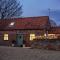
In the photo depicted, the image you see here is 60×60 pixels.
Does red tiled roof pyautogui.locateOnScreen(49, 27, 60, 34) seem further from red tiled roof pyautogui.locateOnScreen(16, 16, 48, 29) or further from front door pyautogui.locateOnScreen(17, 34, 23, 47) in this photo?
front door pyautogui.locateOnScreen(17, 34, 23, 47)

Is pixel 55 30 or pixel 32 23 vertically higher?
pixel 32 23

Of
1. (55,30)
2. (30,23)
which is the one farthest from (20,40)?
(55,30)

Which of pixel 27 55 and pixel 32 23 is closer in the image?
pixel 27 55

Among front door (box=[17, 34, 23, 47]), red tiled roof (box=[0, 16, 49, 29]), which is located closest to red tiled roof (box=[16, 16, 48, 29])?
red tiled roof (box=[0, 16, 49, 29])

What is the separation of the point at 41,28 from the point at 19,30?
477 cm

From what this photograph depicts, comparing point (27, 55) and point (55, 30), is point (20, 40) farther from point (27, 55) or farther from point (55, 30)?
point (27, 55)

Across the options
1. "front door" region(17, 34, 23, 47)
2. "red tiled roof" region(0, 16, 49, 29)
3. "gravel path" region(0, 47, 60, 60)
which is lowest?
"gravel path" region(0, 47, 60, 60)

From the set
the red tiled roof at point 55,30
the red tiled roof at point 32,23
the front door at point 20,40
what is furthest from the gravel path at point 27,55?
the red tiled roof at point 32,23

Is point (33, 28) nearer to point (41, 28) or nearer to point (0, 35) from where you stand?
point (41, 28)

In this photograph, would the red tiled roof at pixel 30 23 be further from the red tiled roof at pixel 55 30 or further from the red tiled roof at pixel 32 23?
the red tiled roof at pixel 55 30

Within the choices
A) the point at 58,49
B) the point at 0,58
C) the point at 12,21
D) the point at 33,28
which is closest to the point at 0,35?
the point at 12,21

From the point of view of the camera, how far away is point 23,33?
4738 centimetres

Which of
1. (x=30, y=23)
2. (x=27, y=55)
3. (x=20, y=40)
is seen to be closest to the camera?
(x=27, y=55)

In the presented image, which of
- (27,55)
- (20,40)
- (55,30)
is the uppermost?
(55,30)
